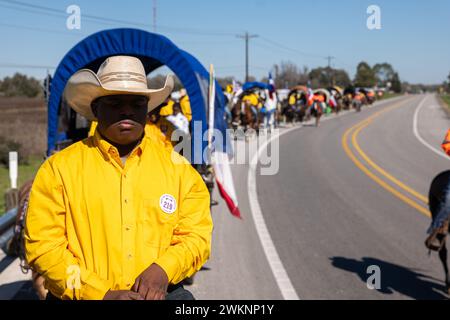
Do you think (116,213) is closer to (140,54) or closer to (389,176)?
(140,54)

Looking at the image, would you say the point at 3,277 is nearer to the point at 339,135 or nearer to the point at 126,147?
the point at 126,147

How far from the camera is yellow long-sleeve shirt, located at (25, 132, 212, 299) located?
104 inches

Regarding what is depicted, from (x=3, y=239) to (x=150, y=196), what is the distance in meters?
5.04

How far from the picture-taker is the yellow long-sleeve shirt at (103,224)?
8.66 ft

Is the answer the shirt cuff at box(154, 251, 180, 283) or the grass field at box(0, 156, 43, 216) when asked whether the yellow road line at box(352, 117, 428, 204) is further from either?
the shirt cuff at box(154, 251, 180, 283)

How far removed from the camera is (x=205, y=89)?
6.68 meters

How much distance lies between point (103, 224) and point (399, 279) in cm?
521

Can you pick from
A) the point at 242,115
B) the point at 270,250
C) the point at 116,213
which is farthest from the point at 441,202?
the point at 242,115

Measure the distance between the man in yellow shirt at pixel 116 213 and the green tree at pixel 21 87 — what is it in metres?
64.1

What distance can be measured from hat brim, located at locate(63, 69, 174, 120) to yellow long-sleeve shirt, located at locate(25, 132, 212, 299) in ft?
0.83

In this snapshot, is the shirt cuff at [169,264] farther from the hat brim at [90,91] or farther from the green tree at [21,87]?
the green tree at [21,87]

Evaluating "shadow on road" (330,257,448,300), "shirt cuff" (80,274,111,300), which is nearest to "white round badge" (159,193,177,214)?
"shirt cuff" (80,274,111,300)

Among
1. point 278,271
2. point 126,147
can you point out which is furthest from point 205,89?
point 126,147

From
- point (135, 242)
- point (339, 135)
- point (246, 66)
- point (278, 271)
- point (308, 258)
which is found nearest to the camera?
point (135, 242)
